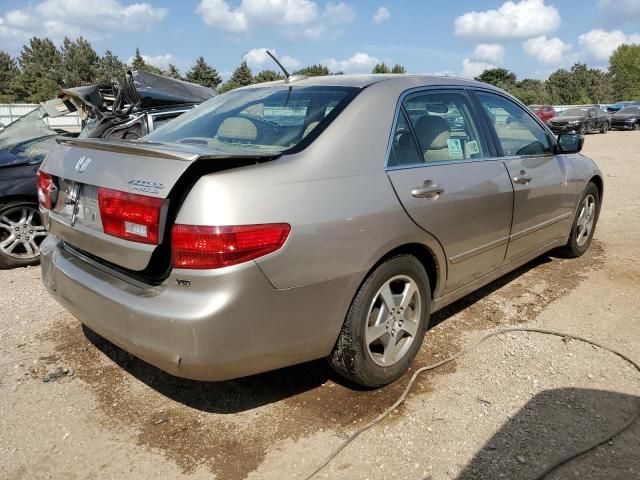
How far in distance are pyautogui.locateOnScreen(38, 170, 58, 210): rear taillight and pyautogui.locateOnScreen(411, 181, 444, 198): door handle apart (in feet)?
6.34

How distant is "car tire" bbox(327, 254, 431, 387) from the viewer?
2.58 meters

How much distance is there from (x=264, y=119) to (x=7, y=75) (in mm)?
84577

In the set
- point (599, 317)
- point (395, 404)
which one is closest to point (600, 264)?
point (599, 317)

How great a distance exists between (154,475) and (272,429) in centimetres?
58

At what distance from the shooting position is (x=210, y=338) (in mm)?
2119

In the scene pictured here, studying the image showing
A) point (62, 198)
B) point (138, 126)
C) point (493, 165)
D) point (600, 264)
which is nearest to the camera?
point (62, 198)

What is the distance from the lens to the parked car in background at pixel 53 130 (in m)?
5.11

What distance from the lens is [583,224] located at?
513 centimetres

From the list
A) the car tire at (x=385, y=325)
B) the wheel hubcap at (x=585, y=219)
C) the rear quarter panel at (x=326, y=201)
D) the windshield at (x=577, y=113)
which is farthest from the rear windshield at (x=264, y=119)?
the windshield at (x=577, y=113)

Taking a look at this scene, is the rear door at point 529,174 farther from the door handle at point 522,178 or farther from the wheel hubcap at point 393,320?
the wheel hubcap at point 393,320

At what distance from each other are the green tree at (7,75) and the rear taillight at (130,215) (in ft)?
228

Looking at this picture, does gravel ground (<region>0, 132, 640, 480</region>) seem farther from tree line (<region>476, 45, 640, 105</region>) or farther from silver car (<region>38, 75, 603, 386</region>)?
tree line (<region>476, 45, 640, 105</region>)

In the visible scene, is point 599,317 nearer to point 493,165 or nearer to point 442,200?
point 493,165

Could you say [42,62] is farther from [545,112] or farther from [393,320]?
[393,320]
